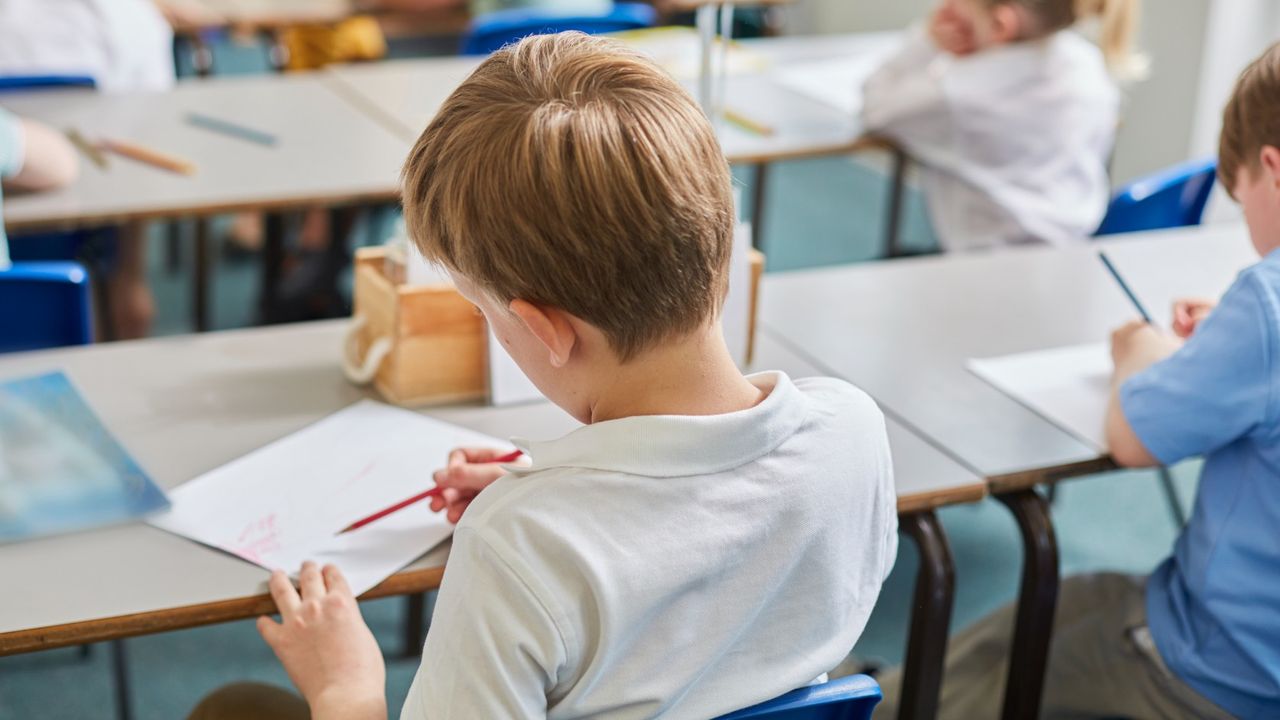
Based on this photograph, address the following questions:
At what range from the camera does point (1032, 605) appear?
1560mm

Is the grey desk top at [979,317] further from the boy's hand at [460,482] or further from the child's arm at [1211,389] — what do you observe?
the boy's hand at [460,482]

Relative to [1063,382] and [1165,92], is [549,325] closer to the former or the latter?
[1063,382]

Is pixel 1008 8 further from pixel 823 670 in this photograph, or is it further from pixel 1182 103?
pixel 823 670

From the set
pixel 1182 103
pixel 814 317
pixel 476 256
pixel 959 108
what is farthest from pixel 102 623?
pixel 1182 103

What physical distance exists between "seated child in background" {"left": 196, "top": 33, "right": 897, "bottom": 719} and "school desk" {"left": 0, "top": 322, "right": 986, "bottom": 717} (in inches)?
14.1

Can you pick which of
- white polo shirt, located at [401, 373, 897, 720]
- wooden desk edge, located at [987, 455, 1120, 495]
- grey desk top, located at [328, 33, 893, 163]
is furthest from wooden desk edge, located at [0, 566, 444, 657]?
grey desk top, located at [328, 33, 893, 163]

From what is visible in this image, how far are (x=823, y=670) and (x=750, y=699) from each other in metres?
0.07

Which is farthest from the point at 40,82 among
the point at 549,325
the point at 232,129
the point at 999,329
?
the point at 549,325

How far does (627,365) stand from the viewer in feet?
3.16

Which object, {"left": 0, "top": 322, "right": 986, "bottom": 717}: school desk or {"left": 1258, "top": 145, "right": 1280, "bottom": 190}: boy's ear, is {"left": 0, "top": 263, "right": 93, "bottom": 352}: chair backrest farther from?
{"left": 1258, "top": 145, "right": 1280, "bottom": 190}: boy's ear

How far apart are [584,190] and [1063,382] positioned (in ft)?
3.23

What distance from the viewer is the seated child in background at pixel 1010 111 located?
2762mm

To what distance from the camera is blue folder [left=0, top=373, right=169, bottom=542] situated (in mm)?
1309

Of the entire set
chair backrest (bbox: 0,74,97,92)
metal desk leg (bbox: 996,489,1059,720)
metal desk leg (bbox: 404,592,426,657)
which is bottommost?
metal desk leg (bbox: 404,592,426,657)
